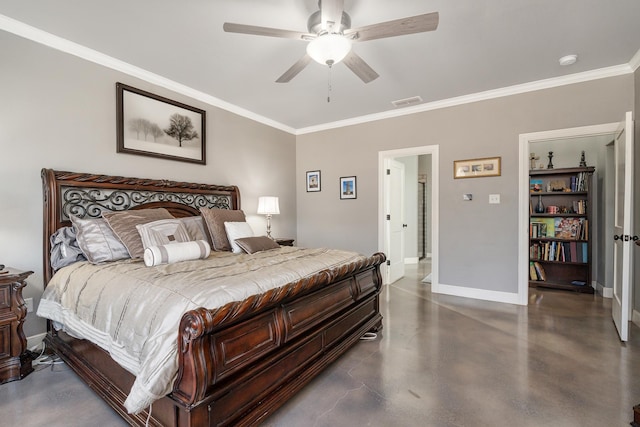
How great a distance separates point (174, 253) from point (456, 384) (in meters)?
2.20

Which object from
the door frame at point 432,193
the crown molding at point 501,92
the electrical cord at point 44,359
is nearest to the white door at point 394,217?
the door frame at point 432,193

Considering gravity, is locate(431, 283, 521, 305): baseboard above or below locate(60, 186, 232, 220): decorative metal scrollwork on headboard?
below

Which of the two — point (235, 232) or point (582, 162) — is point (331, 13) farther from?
point (582, 162)

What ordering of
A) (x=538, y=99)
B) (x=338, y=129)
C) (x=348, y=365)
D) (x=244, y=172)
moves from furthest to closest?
(x=338, y=129), (x=244, y=172), (x=538, y=99), (x=348, y=365)

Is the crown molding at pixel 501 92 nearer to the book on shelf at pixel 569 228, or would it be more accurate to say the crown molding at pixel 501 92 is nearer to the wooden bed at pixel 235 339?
the book on shelf at pixel 569 228

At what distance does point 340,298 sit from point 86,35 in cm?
306

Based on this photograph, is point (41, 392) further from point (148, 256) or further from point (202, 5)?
point (202, 5)

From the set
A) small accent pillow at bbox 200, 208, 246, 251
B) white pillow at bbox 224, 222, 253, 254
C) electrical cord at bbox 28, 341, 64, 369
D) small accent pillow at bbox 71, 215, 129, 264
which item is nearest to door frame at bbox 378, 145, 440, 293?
white pillow at bbox 224, 222, 253, 254

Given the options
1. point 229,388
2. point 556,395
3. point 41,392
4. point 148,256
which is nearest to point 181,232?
point 148,256

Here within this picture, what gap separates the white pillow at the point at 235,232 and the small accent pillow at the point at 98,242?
95 cm

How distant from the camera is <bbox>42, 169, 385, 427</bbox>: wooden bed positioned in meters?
1.29

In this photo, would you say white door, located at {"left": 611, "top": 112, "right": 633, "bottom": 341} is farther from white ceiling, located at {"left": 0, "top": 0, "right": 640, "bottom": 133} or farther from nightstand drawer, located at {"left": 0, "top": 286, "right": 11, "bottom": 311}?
nightstand drawer, located at {"left": 0, "top": 286, "right": 11, "bottom": 311}

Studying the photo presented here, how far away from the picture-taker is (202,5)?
2164 mm

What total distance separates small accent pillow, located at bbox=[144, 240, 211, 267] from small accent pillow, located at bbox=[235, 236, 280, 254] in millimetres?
461
